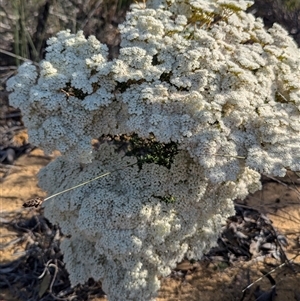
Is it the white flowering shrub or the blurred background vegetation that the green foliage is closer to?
the white flowering shrub

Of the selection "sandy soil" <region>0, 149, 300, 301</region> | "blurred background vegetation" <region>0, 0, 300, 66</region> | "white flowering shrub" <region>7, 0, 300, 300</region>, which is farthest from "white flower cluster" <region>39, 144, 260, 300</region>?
A: "blurred background vegetation" <region>0, 0, 300, 66</region>

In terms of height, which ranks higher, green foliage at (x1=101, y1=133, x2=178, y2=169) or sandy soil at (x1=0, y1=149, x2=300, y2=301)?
green foliage at (x1=101, y1=133, x2=178, y2=169)

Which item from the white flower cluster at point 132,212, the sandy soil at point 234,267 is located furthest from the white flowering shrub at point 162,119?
the sandy soil at point 234,267

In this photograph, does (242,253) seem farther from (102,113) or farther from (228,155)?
(102,113)

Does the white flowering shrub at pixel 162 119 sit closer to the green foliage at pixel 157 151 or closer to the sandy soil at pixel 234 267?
the green foliage at pixel 157 151

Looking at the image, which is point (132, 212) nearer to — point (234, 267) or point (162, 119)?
point (162, 119)

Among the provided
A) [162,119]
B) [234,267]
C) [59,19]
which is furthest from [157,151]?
[59,19]

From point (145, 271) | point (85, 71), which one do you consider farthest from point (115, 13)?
point (145, 271)
